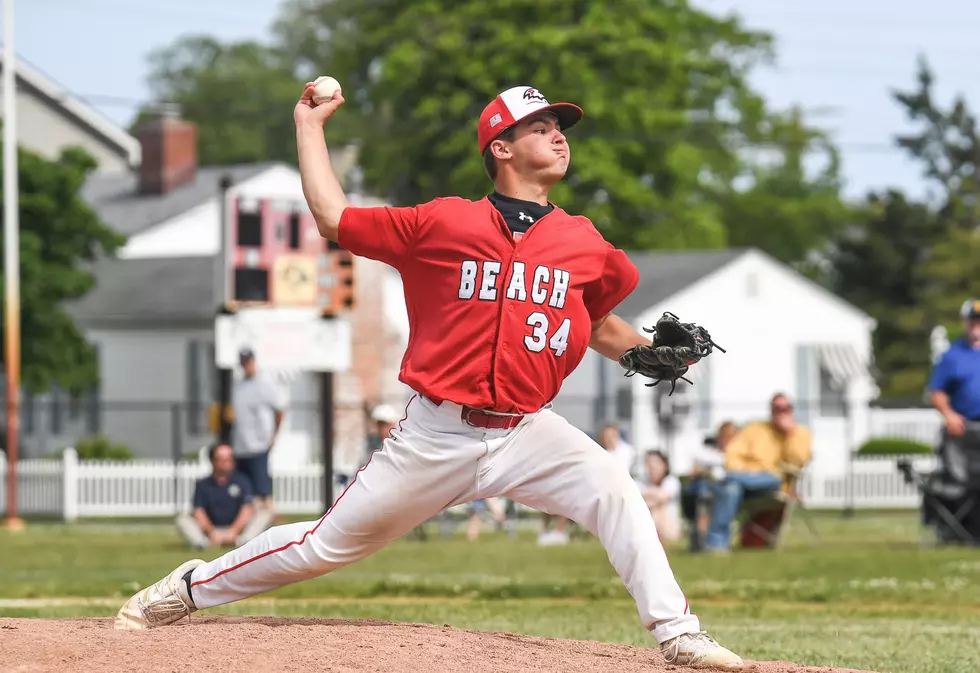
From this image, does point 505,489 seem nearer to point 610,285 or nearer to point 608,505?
point 608,505

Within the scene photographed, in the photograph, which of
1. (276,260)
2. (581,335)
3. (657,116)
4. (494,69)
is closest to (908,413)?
(657,116)

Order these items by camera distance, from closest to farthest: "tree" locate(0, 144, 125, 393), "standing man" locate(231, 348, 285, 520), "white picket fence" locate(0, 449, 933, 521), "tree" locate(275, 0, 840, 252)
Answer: "standing man" locate(231, 348, 285, 520) → "white picket fence" locate(0, 449, 933, 521) → "tree" locate(0, 144, 125, 393) → "tree" locate(275, 0, 840, 252)

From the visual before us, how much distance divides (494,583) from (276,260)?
381 inches

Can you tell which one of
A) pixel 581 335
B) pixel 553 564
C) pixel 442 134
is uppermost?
pixel 442 134

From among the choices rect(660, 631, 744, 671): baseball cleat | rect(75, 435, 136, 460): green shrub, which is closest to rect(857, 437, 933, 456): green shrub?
rect(75, 435, 136, 460): green shrub

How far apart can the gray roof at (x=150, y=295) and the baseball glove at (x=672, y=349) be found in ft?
104

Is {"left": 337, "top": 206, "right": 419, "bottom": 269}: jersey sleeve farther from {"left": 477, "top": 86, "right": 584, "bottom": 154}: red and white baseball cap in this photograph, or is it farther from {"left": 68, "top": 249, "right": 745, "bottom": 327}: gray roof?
{"left": 68, "top": 249, "right": 745, "bottom": 327}: gray roof

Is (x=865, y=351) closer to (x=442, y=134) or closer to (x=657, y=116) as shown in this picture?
(x=657, y=116)

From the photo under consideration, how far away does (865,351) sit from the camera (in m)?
44.1

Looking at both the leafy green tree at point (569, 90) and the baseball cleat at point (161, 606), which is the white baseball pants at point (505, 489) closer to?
the baseball cleat at point (161, 606)

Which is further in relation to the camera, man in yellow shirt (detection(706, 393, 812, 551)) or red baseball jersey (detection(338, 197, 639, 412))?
man in yellow shirt (detection(706, 393, 812, 551))

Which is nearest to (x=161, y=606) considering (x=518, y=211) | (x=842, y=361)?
(x=518, y=211)

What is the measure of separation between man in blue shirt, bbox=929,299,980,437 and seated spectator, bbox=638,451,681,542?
161 inches

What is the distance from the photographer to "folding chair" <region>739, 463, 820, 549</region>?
17.8 metres
